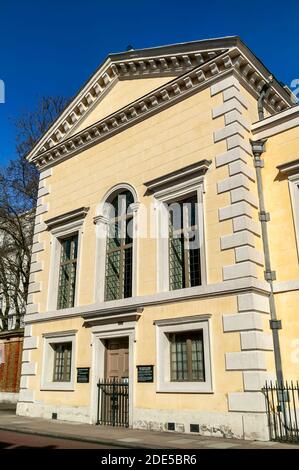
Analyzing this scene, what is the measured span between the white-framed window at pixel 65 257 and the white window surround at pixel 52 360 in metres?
1.29

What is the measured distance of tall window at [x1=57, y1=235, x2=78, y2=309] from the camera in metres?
17.8

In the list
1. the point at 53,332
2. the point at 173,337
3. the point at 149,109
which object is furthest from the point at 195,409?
the point at 149,109

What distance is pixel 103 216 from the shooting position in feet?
56.1

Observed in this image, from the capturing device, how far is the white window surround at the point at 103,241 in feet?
50.5

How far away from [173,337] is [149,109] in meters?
8.67

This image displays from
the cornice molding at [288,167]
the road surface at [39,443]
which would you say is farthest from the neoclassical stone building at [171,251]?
the road surface at [39,443]

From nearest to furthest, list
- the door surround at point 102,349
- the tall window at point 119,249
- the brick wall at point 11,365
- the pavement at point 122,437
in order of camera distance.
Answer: the pavement at point 122,437 < the door surround at point 102,349 < the tall window at point 119,249 < the brick wall at point 11,365

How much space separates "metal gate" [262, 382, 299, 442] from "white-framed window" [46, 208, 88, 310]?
28.7 ft

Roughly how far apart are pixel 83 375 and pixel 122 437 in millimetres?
4408

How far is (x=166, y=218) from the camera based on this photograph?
49.7ft

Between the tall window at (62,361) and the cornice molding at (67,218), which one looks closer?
the tall window at (62,361)

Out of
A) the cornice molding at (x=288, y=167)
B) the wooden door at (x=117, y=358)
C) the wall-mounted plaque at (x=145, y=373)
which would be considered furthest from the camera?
the wooden door at (x=117, y=358)

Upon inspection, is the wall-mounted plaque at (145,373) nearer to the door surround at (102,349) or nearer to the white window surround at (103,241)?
the door surround at (102,349)

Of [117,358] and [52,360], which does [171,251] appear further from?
[52,360]
